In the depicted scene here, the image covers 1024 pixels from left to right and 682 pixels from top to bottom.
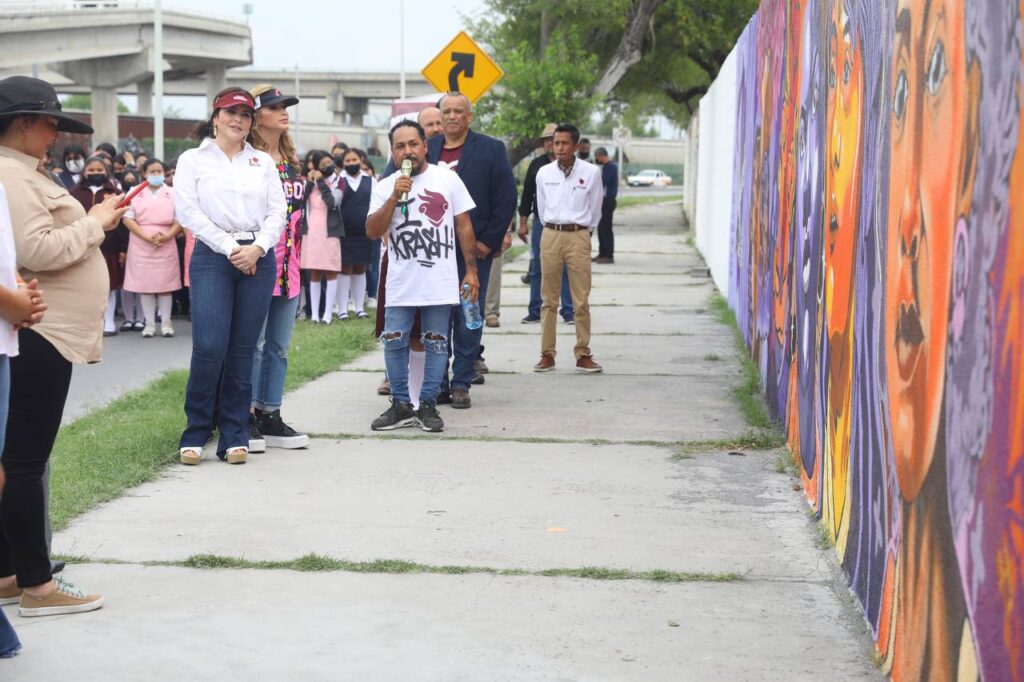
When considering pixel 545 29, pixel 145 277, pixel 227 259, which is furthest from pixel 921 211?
pixel 545 29

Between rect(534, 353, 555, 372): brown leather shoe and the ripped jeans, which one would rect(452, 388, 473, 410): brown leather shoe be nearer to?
the ripped jeans

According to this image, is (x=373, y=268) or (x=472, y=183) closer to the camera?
(x=472, y=183)

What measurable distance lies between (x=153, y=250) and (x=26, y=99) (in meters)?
9.49

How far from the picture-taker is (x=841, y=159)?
5.66 m

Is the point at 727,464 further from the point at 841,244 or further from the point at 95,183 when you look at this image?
the point at 95,183

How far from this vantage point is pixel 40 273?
4.73m

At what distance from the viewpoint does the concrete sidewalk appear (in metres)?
4.34

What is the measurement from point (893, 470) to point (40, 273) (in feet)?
9.35

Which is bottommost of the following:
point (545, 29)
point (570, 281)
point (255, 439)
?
point (255, 439)

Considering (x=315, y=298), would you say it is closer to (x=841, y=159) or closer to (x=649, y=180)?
(x=841, y=159)

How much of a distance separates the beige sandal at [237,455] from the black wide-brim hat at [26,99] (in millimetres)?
2831

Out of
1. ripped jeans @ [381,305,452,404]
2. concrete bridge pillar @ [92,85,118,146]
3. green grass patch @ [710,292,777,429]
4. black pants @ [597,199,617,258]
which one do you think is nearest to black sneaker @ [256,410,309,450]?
ripped jeans @ [381,305,452,404]

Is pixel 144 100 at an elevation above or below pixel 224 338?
above

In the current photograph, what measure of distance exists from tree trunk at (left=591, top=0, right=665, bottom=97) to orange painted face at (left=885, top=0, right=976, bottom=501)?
1005 inches
